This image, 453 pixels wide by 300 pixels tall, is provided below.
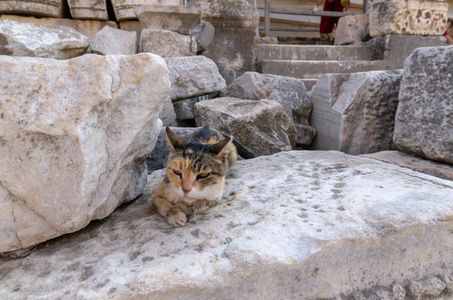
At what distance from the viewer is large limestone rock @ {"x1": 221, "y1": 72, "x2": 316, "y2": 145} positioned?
13.0ft

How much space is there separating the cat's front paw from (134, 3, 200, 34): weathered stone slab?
11.5 feet

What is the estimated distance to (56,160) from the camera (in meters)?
Result: 1.39

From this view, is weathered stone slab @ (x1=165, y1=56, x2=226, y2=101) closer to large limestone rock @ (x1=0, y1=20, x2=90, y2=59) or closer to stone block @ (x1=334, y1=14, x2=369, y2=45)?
large limestone rock @ (x1=0, y1=20, x2=90, y2=59)

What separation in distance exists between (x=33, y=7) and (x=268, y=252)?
505 cm

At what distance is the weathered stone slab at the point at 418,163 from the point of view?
2.60 metres

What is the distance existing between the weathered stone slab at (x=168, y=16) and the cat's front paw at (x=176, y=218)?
350cm

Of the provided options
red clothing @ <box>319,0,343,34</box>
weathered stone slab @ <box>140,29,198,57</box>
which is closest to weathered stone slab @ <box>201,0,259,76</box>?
weathered stone slab @ <box>140,29,198,57</box>

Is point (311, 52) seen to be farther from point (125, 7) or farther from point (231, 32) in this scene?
point (125, 7)

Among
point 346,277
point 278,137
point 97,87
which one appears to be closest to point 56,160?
point 97,87

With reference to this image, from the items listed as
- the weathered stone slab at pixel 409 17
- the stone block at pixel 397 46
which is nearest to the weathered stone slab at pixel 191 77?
the stone block at pixel 397 46

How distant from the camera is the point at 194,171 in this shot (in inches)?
70.0

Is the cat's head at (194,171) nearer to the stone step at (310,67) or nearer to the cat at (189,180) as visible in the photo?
the cat at (189,180)

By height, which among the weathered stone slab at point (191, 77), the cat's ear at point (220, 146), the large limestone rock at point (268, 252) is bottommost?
the large limestone rock at point (268, 252)

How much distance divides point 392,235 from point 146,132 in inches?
60.1
